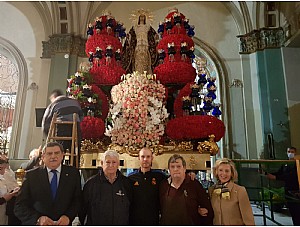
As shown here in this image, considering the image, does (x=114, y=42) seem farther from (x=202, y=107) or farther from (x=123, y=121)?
(x=202, y=107)

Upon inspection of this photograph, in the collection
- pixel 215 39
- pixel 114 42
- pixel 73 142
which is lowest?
pixel 73 142

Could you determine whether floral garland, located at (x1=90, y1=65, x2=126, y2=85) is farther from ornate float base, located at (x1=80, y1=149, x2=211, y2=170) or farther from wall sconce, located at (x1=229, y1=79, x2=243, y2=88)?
wall sconce, located at (x1=229, y1=79, x2=243, y2=88)

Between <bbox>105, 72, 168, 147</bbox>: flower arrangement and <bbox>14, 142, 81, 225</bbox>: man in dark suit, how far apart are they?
235 cm

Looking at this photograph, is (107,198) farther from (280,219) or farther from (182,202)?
(280,219)

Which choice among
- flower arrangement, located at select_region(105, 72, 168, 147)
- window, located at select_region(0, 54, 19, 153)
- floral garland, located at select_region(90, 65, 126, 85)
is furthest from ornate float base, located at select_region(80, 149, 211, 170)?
window, located at select_region(0, 54, 19, 153)

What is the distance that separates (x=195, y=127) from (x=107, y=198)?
2.66 metres

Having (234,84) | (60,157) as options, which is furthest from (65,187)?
(234,84)

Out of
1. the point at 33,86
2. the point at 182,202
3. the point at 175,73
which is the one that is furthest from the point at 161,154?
the point at 33,86

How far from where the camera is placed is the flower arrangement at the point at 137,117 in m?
4.73

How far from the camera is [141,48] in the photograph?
6.14m

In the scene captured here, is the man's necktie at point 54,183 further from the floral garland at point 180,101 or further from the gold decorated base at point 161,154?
the floral garland at point 180,101

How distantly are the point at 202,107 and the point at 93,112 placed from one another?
83.7 inches

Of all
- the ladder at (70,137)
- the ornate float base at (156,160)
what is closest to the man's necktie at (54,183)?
the ladder at (70,137)

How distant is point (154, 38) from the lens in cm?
650
